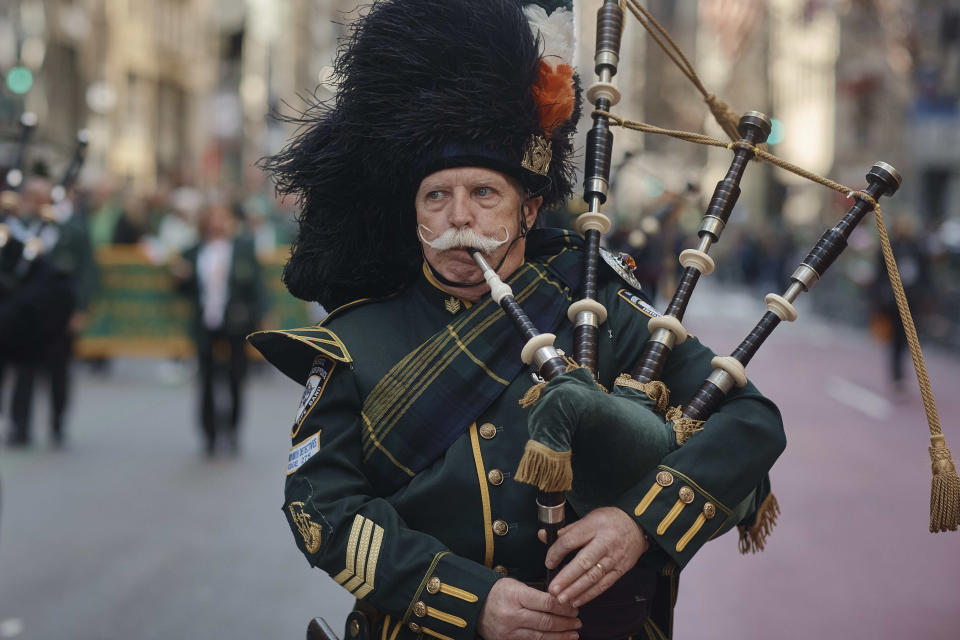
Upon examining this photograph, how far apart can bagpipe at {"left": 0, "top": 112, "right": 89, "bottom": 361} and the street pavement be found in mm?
1264

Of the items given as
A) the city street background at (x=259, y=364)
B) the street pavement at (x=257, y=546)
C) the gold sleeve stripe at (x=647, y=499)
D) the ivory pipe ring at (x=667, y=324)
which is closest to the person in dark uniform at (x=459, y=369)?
the gold sleeve stripe at (x=647, y=499)

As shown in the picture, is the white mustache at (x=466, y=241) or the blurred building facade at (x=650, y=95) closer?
the white mustache at (x=466, y=241)

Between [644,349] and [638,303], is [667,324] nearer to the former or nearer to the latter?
[644,349]

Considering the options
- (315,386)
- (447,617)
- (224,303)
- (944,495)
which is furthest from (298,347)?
(224,303)

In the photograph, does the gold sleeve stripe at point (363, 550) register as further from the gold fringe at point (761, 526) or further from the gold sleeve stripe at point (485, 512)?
the gold fringe at point (761, 526)

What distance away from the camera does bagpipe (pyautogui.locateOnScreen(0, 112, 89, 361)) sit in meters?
5.68

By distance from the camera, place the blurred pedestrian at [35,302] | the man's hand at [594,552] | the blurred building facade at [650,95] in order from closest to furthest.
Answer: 1. the man's hand at [594,552]
2. the blurred pedestrian at [35,302]
3. the blurred building facade at [650,95]

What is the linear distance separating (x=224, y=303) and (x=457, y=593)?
25.3 ft

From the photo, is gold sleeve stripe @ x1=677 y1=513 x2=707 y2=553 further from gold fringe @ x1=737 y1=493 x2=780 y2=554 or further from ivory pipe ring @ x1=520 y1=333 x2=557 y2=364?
ivory pipe ring @ x1=520 y1=333 x2=557 y2=364

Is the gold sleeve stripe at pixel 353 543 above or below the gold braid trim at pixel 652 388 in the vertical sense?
below

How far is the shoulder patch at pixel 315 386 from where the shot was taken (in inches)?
96.2

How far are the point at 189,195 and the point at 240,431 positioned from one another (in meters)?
7.85

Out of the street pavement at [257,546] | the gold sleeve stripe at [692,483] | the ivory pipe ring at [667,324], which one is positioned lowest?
the street pavement at [257,546]

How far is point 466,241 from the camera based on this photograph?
2.42 metres
